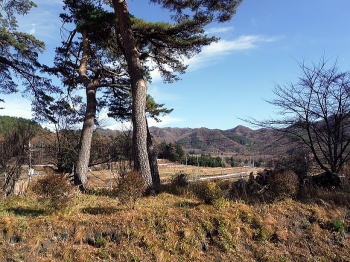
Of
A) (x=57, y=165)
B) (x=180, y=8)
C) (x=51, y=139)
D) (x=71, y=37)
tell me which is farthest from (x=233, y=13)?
(x=51, y=139)

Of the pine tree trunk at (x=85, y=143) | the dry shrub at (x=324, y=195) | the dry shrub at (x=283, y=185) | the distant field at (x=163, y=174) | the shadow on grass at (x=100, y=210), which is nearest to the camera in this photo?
the shadow on grass at (x=100, y=210)

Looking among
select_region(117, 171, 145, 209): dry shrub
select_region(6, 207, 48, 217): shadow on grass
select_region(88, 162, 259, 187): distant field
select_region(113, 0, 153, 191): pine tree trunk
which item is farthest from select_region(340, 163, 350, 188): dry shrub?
select_region(6, 207, 48, 217): shadow on grass

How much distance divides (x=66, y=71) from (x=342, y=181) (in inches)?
426

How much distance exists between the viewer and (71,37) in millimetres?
11352

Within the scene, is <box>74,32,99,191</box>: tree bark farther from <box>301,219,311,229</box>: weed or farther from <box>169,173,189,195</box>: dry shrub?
<box>301,219,311,229</box>: weed

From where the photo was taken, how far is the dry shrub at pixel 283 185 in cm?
724

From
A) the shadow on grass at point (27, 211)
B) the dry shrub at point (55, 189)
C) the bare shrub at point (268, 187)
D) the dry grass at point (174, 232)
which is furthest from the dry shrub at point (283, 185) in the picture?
the shadow on grass at point (27, 211)

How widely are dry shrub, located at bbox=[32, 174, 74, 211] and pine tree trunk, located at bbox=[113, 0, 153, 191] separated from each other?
248 cm

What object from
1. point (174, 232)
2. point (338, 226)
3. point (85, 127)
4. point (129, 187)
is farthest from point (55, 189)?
point (338, 226)

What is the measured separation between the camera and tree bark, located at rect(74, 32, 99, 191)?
32.8 ft

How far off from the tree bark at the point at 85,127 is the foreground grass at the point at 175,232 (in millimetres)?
2787

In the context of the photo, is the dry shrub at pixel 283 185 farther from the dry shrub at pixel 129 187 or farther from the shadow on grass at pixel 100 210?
the shadow on grass at pixel 100 210

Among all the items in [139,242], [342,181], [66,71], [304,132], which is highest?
[66,71]

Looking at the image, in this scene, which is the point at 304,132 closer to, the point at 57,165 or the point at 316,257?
the point at 316,257
